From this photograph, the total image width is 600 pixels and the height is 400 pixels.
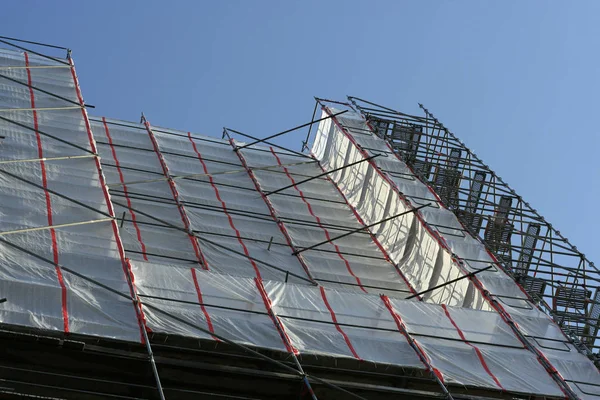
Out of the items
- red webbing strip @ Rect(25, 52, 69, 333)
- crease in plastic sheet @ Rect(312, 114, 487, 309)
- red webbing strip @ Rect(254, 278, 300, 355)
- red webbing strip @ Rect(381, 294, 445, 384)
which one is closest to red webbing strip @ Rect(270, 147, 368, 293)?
crease in plastic sheet @ Rect(312, 114, 487, 309)

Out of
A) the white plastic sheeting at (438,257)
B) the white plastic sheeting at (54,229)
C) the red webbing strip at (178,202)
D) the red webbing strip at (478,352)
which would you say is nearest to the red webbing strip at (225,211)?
the red webbing strip at (178,202)

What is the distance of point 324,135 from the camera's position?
3409 cm

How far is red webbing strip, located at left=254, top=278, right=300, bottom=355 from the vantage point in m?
Result: 17.3

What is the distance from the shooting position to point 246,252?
2345 centimetres

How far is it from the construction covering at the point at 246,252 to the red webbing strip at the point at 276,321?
4 cm

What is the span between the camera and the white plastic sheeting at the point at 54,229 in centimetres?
1584

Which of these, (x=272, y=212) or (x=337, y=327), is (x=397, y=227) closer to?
(x=272, y=212)

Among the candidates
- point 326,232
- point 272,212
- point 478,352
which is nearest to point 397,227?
point 326,232

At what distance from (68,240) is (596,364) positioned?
35.0 ft

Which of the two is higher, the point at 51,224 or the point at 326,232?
the point at 326,232

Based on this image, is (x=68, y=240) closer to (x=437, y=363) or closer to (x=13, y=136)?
(x=13, y=136)

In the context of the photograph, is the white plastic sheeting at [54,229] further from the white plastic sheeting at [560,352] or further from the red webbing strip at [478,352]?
the white plastic sheeting at [560,352]

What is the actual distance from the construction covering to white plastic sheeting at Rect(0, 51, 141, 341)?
0.04 meters

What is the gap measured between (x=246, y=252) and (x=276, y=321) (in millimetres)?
5611
